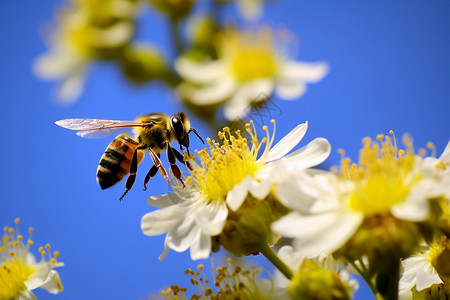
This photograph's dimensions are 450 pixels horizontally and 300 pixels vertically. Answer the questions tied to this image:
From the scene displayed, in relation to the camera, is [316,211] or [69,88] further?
[69,88]

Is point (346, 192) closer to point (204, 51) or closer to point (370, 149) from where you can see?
point (370, 149)

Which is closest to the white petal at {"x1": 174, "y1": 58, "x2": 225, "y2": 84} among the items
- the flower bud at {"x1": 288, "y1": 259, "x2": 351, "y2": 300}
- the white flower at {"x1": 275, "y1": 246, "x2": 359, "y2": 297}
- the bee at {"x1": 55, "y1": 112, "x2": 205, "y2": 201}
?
the bee at {"x1": 55, "y1": 112, "x2": 205, "y2": 201}

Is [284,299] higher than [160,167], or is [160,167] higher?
[160,167]

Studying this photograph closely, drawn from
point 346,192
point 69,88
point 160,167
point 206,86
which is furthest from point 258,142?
point 69,88

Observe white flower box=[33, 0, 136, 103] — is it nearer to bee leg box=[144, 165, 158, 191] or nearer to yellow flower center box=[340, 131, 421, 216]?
bee leg box=[144, 165, 158, 191]

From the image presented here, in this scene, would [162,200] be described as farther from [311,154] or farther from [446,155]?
[446,155]

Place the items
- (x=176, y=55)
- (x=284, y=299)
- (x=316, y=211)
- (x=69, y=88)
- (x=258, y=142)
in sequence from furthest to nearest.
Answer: (x=69, y=88), (x=176, y=55), (x=258, y=142), (x=284, y=299), (x=316, y=211)

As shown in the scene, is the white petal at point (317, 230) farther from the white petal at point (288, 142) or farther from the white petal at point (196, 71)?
the white petal at point (196, 71)
